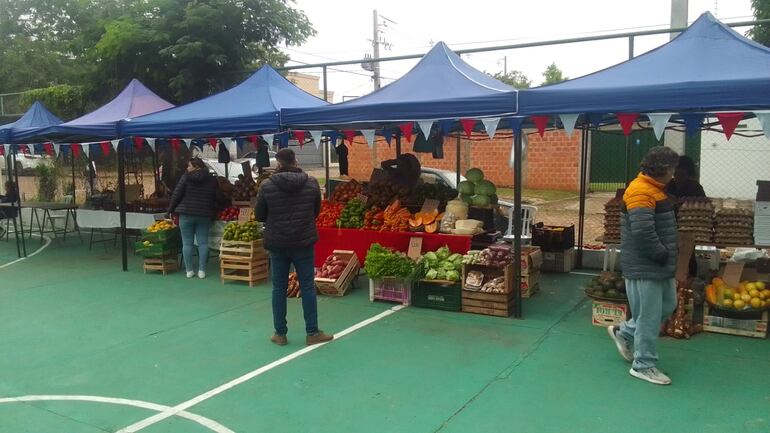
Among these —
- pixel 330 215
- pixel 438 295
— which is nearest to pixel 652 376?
pixel 438 295

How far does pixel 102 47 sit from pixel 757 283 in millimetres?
12361

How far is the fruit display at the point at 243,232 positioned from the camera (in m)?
8.60

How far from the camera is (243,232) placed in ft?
28.4

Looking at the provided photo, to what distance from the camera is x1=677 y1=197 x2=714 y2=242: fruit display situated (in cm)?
632

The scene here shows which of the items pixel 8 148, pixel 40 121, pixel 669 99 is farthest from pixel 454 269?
pixel 40 121

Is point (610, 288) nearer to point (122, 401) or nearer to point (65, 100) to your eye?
point (122, 401)

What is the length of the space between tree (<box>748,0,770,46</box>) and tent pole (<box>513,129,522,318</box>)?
195 inches

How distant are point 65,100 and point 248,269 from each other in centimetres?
1080

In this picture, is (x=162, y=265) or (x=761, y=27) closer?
(x=761, y=27)

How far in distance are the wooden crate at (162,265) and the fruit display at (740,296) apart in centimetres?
745

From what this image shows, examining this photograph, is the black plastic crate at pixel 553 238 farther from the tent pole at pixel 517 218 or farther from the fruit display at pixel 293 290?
the fruit display at pixel 293 290

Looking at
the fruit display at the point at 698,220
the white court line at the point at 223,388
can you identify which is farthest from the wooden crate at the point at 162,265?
the fruit display at the point at 698,220

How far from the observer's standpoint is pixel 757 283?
18.8 ft

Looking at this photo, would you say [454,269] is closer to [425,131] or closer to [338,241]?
[425,131]
